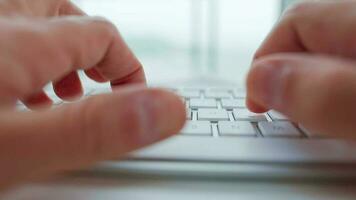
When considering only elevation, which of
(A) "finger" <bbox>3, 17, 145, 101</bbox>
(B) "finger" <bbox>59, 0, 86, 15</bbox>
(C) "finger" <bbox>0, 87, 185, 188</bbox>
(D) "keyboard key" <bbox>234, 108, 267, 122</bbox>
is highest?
(B) "finger" <bbox>59, 0, 86, 15</bbox>

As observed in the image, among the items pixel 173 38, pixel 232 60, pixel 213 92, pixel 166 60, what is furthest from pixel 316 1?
pixel 173 38

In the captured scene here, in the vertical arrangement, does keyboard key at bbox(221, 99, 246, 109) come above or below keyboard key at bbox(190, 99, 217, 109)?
below

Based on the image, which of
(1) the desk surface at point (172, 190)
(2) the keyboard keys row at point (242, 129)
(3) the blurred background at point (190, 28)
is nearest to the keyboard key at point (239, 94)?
(2) the keyboard keys row at point (242, 129)

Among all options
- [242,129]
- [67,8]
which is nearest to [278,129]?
[242,129]

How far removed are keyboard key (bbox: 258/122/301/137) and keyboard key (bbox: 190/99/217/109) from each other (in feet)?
0.26

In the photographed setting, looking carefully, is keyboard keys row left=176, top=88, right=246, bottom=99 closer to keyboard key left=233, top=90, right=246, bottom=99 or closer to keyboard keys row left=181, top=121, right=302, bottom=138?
keyboard key left=233, top=90, right=246, bottom=99

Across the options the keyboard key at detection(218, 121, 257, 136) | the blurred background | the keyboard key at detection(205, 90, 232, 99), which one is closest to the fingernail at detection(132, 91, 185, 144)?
the keyboard key at detection(218, 121, 257, 136)

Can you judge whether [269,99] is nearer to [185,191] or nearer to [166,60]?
[185,191]

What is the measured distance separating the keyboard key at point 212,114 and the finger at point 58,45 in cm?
10

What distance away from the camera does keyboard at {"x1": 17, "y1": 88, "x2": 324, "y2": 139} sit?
32 centimetres

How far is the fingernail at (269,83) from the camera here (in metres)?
0.24

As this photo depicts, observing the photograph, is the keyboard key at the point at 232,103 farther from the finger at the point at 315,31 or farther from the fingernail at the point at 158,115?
the fingernail at the point at 158,115

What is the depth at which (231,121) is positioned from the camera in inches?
13.9

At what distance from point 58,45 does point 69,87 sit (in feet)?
0.51
